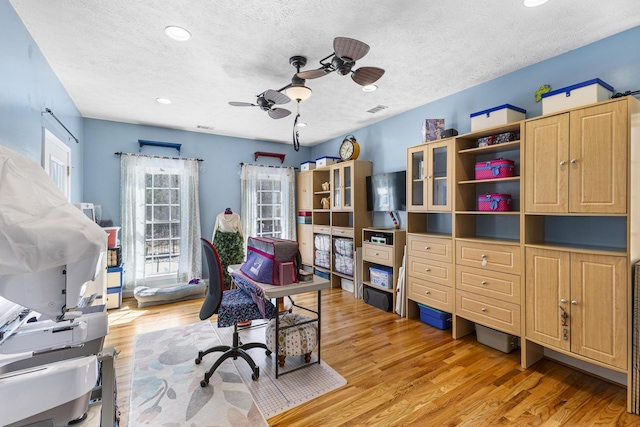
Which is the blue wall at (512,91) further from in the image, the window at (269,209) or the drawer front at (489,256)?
the window at (269,209)

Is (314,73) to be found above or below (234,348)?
above

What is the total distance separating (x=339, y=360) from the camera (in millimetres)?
2602

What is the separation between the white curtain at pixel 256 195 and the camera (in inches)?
212

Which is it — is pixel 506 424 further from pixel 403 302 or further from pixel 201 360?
pixel 201 360

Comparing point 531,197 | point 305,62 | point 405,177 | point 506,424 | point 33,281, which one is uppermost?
point 305,62

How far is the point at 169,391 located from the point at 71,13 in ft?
8.99

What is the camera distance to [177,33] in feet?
7.07

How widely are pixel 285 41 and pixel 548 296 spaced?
290cm

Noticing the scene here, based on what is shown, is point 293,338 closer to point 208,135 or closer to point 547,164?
point 547,164

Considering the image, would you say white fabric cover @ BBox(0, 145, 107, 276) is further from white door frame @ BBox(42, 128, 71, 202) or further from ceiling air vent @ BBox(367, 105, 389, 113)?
ceiling air vent @ BBox(367, 105, 389, 113)

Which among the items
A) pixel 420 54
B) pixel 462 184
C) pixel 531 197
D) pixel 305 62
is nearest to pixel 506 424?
pixel 531 197

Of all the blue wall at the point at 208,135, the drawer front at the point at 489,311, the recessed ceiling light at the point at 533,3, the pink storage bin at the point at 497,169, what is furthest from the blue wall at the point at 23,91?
the drawer front at the point at 489,311

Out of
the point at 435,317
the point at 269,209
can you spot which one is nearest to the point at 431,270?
the point at 435,317

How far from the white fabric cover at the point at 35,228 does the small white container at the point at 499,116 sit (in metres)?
3.06
